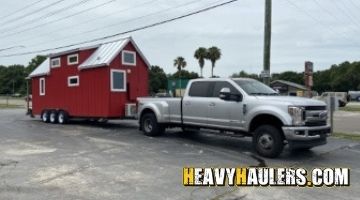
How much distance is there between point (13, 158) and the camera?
11578mm

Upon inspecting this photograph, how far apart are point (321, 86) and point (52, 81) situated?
10239cm

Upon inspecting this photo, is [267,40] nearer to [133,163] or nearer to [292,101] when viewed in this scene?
[292,101]

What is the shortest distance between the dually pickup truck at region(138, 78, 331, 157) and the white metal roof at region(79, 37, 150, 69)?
478 centimetres

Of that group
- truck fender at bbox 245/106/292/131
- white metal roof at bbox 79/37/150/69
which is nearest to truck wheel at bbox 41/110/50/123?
white metal roof at bbox 79/37/150/69

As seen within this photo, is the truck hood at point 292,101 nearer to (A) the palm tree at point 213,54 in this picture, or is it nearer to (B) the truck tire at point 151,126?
(B) the truck tire at point 151,126

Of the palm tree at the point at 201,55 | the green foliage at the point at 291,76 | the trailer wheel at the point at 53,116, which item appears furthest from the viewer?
the green foliage at the point at 291,76

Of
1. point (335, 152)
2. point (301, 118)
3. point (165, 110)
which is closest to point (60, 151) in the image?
point (165, 110)

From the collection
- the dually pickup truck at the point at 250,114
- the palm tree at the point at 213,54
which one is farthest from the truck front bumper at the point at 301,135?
the palm tree at the point at 213,54

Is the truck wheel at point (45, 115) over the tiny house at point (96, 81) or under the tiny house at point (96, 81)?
under

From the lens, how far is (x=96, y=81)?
2064 cm

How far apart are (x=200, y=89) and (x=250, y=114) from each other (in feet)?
8.21

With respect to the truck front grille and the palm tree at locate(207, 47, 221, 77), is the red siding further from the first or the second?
the palm tree at locate(207, 47, 221, 77)

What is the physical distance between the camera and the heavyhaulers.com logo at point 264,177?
343 inches

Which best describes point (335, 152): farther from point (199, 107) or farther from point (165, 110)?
point (165, 110)
